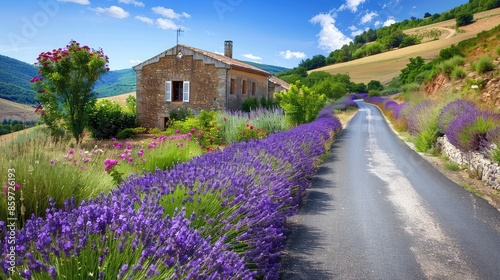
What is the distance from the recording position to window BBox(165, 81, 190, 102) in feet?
67.9

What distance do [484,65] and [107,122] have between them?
803 inches

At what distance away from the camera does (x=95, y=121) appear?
20906 mm

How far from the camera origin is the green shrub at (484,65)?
65.7 ft

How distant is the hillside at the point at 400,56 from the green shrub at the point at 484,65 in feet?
130

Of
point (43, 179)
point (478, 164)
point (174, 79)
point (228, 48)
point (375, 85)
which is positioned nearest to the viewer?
point (43, 179)

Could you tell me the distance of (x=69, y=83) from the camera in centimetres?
1723

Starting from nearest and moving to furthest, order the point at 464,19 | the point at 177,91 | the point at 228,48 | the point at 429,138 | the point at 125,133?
the point at 429,138
the point at 125,133
the point at 177,91
the point at 228,48
the point at 464,19

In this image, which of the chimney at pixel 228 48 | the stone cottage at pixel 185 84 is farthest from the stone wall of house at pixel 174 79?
the chimney at pixel 228 48

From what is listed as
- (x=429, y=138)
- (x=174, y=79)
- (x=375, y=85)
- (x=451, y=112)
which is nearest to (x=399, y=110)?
(x=429, y=138)

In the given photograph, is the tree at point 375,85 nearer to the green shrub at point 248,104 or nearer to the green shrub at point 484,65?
the green shrub at point 484,65

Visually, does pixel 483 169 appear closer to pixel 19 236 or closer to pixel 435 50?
pixel 19 236

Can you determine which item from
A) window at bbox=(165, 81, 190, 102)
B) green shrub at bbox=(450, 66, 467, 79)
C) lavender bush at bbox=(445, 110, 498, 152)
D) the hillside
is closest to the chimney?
window at bbox=(165, 81, 190, 102)

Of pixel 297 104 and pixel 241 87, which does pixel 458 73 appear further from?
pixel 241 87

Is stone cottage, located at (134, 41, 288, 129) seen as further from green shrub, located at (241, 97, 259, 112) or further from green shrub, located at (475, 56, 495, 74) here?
green shrub, located at (475, 56, 495, 74)
